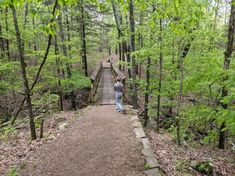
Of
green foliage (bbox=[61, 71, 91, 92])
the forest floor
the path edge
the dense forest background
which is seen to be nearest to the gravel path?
the path edge

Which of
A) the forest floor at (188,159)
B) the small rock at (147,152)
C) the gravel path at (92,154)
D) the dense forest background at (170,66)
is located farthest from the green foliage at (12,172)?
the forest floor at (188,159)

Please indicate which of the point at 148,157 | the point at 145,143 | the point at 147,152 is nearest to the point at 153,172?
the point at 148,157

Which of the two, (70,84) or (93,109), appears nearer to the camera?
(93,109)

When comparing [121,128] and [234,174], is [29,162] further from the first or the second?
[234,174]

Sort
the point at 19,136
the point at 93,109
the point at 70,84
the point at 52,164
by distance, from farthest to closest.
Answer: the point at 70,84 < the point at 93,109 < the point at 19,136 < the point at 52,164

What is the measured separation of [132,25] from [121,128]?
5.12 metres

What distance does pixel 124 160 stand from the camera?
19.5 ft

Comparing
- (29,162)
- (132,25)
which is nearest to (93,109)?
(132,25)

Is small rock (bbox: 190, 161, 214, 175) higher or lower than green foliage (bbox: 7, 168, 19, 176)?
lower

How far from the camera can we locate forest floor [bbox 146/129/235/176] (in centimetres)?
617

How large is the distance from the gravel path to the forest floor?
30.9 inches

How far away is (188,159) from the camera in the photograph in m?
7.12

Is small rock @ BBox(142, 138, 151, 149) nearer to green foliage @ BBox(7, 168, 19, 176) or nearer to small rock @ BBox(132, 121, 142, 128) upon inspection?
small rock @ BBox(132, 121, 142, 128)

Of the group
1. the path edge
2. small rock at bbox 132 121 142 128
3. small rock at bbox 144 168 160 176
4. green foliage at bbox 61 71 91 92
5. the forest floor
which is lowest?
the forest floor
